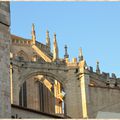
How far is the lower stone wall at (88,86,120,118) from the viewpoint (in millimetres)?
43438

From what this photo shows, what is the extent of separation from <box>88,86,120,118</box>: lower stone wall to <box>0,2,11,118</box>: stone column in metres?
23.5

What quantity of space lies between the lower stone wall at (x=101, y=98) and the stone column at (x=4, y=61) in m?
23.5

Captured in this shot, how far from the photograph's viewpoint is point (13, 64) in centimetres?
4362

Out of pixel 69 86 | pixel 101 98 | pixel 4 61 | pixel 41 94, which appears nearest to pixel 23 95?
pixel 41 94

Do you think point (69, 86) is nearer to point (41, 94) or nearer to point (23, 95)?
point (23, 95)

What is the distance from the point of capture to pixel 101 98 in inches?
1714

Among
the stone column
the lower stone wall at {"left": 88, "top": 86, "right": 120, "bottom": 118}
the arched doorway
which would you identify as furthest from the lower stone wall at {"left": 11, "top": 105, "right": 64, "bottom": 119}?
the arched doorway

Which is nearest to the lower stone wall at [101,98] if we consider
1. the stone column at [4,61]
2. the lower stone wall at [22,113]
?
the lower stone wall at [22,113]

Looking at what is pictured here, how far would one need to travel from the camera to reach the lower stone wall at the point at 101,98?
1710 inches

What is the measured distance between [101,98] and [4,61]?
24320mm

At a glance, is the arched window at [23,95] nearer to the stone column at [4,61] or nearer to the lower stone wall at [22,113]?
the lower stone wall at [22,113]

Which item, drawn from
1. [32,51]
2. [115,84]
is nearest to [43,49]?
[32,51]

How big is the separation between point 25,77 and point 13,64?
136cm

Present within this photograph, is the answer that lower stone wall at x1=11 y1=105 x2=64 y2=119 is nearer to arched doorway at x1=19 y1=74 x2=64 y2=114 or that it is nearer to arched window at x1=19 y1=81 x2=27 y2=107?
arched doorway at x1=19 y1=74 x2=64 y2=114
